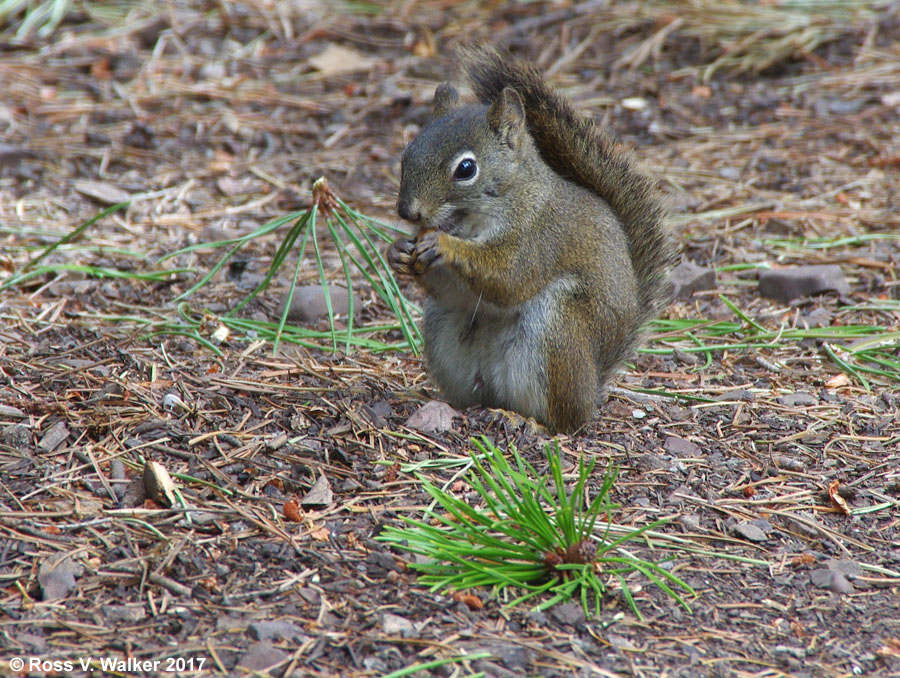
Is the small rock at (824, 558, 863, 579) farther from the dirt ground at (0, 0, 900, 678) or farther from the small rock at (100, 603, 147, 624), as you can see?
the small rock at (100, 603, 147, 624)

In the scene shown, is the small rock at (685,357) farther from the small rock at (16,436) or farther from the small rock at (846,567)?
the small rock at (16,436)

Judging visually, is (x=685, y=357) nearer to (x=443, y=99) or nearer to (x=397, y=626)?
(x=443, y=99)

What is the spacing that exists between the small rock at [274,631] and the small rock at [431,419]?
3.27ft

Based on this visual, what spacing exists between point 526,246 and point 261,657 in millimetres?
1643

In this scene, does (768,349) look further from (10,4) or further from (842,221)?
(10,4)

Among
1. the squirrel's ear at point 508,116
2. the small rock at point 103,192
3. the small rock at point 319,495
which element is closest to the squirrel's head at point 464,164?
the squirrel's ear at point 508,116

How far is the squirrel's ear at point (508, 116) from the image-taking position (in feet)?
10.3

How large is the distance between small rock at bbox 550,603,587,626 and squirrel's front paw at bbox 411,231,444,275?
46.9 inches

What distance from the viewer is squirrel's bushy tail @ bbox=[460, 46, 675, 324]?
341 cm

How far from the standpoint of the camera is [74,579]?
7.04 ft

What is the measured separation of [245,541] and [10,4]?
5.81 metres

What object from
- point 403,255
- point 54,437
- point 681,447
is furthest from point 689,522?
point 54,437

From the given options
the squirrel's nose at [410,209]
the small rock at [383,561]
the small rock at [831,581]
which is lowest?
the small rock at [383,561]

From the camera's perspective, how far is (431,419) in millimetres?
2977
